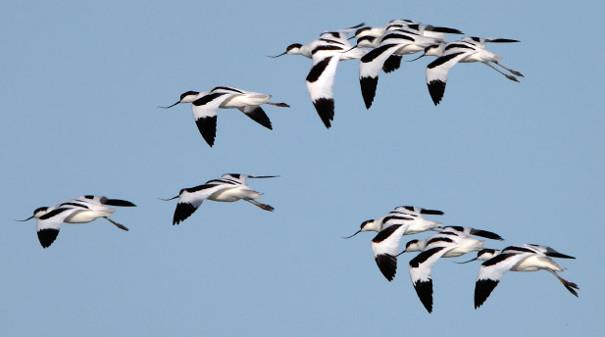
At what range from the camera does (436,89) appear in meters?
38.2

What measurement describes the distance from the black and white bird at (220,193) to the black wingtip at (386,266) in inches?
132

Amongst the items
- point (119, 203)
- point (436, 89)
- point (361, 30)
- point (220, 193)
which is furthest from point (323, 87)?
point (119, 203)

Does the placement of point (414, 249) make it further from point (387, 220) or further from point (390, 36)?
point (390, 36)

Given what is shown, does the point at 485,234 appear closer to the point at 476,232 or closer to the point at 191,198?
the point at 476,232

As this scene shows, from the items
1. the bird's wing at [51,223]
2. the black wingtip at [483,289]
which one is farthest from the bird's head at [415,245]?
the bird's wing at [51,223]

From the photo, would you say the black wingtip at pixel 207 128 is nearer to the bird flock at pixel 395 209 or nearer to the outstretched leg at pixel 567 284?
the bird flock at pixel 395 209

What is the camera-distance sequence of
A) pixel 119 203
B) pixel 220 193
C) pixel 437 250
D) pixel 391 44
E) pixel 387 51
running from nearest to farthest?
pixel 437 250 → pixel 119 203 → pixel 387 51 → pixel 391 44 → pixel 220 193

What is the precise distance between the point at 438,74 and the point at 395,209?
3.81 metres

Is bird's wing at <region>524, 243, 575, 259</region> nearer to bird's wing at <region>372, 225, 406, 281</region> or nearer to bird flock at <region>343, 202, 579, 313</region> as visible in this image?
bird flock at <region>343, 202, 579, 313</region>

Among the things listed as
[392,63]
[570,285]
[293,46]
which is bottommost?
[570,285]

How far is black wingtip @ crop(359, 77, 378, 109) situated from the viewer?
3808cm

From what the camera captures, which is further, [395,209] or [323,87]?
[395,209]

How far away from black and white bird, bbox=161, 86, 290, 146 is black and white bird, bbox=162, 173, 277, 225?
1.47 metres

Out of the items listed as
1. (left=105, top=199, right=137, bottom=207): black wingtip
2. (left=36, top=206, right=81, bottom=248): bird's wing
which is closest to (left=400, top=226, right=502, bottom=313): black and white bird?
(left=105, top=199, right=137, bottom=207): black wingtip
